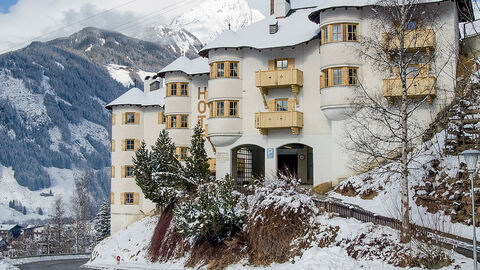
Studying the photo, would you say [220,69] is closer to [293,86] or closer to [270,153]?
[293,86]

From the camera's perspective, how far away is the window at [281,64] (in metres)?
46.7

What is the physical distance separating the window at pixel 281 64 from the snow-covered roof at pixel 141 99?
16449 millimetres

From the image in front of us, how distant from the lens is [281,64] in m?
46.8

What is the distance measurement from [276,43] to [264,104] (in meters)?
4.58

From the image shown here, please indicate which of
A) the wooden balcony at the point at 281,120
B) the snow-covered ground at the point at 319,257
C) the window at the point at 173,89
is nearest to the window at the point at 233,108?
the wooden balcony at the point at 281,120

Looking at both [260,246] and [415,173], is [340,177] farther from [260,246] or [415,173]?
[260,246]

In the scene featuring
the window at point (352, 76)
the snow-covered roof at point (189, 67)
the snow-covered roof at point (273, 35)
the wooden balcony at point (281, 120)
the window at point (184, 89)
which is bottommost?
the wooden balcony at point (281, 120)

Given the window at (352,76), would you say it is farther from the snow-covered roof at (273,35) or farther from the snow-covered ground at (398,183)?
the snow-covered ground at (398,183)

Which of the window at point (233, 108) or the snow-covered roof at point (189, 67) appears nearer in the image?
the window at point (233, 108)

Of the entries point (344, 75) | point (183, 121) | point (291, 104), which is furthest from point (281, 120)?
point (183, 121)

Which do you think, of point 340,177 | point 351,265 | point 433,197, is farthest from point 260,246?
point 340,177

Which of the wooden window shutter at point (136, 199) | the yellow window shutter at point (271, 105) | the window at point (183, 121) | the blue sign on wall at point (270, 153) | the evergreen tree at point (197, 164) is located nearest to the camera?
the evergreen tree at point (197, 164)

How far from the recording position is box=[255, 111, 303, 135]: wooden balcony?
146ft

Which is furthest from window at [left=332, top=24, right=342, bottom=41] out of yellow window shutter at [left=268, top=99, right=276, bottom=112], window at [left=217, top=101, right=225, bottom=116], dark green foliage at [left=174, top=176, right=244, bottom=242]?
dark green foliage at [left=174, top=176, right=244, bottom=242]
